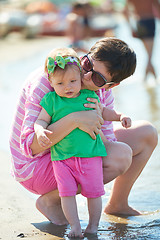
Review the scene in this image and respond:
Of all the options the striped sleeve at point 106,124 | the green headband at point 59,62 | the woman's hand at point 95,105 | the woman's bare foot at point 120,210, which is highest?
the green headband at point 59,62

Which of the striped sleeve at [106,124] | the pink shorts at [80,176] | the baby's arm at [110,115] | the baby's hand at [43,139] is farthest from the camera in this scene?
the striped sleeve at [106,124]

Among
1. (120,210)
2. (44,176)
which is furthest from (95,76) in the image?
(120,210)

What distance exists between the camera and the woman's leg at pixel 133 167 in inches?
123

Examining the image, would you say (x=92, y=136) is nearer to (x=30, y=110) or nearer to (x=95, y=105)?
(x=95, y=105)

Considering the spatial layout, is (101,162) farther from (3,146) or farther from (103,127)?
(3,146)

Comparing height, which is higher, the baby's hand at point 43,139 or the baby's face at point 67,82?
the baby's face at point 67,82

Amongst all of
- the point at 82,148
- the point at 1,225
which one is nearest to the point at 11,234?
the point at 1,225

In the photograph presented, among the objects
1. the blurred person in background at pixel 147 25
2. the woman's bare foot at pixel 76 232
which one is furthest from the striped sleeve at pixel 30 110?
the blurred person in background at pixel 147 25

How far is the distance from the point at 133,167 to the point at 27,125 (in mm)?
750

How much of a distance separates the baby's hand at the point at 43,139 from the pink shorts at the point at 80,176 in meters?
0.17

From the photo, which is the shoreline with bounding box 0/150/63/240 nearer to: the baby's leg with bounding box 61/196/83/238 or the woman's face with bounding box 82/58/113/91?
the baby's leg with bounding box 61/196/83/238

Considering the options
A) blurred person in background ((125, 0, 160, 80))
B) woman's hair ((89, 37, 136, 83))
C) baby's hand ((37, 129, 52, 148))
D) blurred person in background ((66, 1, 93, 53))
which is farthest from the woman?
blurred person in background ((66, 1, 93, 53))

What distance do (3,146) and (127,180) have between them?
193 cm

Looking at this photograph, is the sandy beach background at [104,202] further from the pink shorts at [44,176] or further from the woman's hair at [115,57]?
the woman's hair at [115,57]
